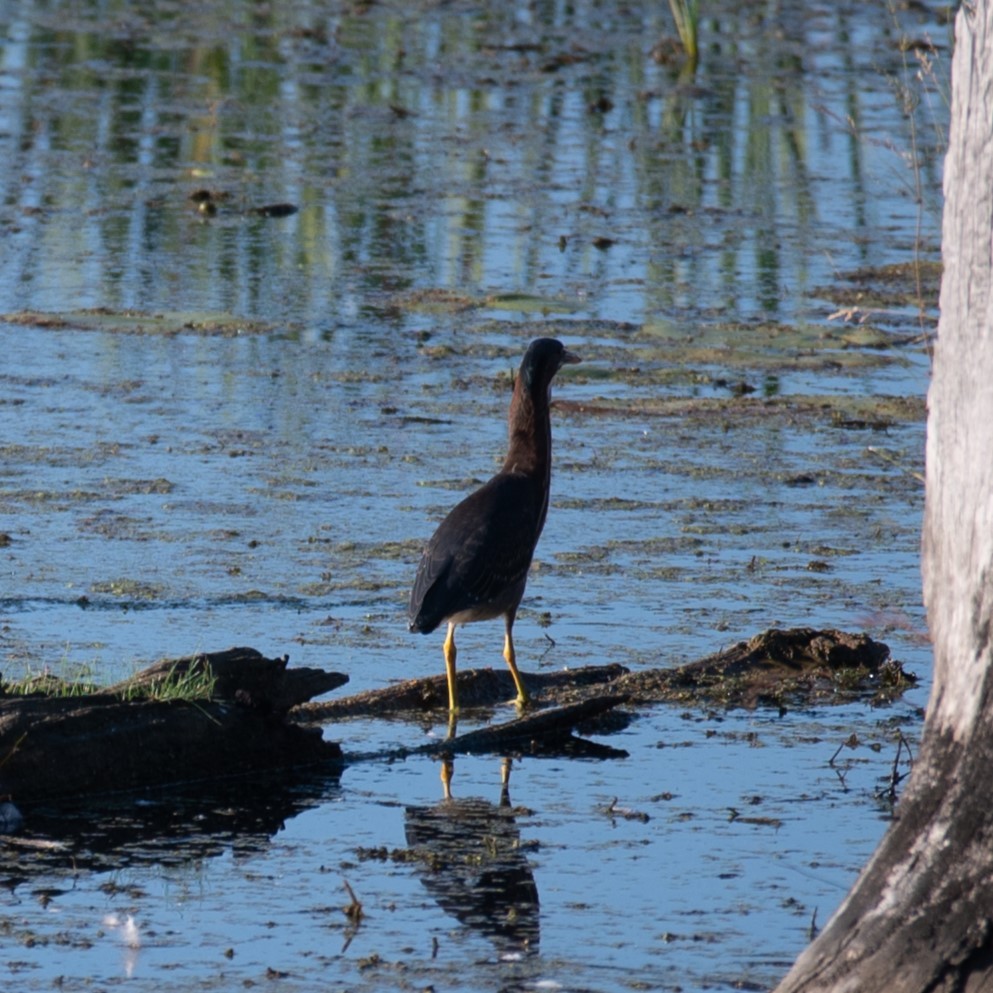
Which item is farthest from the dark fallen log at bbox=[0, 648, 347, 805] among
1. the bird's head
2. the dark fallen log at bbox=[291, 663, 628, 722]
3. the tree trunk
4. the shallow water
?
the tree trunk

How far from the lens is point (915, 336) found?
438 inches

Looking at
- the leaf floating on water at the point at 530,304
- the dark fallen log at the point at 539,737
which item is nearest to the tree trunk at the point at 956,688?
the dark fallen log at the point at 539,737

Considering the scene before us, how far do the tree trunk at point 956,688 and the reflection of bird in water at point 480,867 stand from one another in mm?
1107

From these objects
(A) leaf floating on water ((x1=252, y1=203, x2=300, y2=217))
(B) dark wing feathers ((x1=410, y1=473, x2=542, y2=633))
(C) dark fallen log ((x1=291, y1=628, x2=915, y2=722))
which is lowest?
(C) dark fallen log ((x1=291, y1=628, x2=915, y2=722))

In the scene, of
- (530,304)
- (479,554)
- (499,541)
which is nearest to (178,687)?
(479,554)

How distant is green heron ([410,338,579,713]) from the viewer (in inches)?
249

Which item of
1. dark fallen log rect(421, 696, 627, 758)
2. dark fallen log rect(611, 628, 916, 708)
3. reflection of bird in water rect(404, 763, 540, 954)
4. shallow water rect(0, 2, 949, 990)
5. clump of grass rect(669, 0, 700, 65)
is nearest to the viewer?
reflection of bird in water rect(404, 763, 540, 954)

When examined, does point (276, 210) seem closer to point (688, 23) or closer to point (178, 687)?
point (688, 23)

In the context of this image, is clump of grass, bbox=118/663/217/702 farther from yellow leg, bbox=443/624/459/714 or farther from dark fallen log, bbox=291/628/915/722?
yellow leg, bbox=443/624/459/714

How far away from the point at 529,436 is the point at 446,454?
2086 millimetres

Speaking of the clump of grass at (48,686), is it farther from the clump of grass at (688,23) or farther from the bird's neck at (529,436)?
the clump of grass at (688,23)

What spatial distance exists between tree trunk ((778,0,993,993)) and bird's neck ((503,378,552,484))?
3220mm

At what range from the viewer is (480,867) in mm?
5121

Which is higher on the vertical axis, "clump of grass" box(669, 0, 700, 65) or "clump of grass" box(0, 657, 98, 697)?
"clump of grass" box(669, 0, 700, 65)
